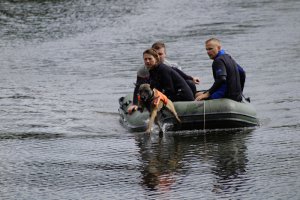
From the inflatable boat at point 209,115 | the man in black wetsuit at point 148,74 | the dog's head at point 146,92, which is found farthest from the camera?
the man in black wetsuit at point 148,74

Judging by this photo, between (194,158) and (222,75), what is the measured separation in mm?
2525

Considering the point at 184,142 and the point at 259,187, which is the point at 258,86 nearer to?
the point at 184,142

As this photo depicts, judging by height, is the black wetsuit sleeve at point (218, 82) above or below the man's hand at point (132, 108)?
above

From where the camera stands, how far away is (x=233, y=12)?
4091 cm

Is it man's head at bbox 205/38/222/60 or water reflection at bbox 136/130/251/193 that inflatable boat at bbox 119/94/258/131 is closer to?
water reflection at bbox 136/130/251/193

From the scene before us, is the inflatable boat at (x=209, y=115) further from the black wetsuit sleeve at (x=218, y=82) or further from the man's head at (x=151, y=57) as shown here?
the man's head at (x=151, y=57)

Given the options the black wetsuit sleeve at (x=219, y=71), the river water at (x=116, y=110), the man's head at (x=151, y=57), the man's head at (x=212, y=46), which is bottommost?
the river water at (x=116, y=110)

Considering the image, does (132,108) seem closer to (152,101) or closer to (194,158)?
(152,101)

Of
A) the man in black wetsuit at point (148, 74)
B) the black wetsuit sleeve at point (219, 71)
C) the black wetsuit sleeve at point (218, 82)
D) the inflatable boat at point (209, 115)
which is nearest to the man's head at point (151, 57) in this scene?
the man in black wetsuit at point (148, 74)

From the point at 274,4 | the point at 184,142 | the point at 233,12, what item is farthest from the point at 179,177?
the point at 274,4

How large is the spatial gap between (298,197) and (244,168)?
1807 mm

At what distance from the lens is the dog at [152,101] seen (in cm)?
1445

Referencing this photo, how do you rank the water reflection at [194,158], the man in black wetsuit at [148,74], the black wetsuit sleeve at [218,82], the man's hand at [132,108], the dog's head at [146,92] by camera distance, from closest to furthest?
1. the water reflection at [194,158]
2. the dog's head at [146,92]
3. the black wetsuit sleeve at [218,82]
4. the man in black wetsuit at [148,74]
5. the man's hand at [132,108]

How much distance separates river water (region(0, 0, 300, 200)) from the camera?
1145 cm
